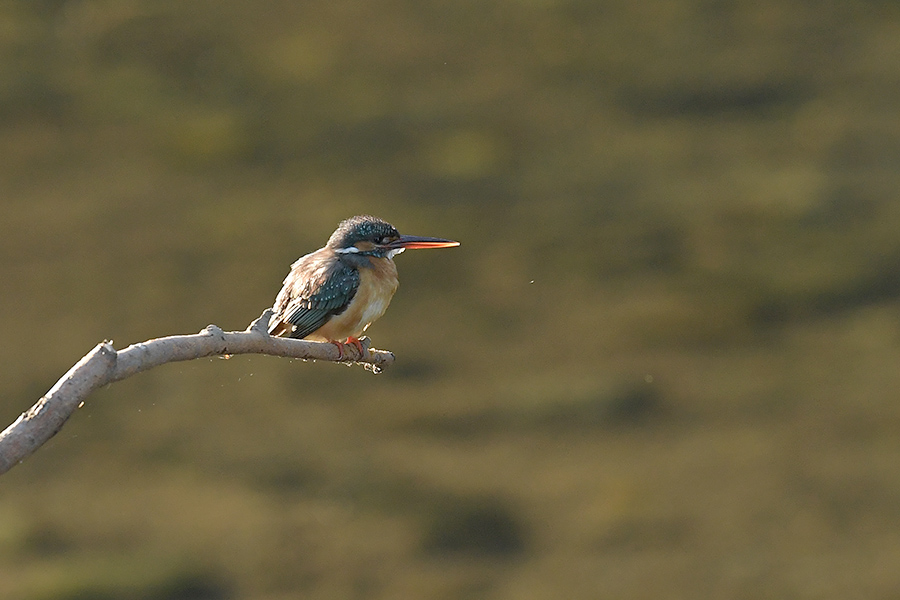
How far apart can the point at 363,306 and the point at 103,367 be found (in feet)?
7.56

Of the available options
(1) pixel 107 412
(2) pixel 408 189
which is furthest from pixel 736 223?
(1) pixel 107 412

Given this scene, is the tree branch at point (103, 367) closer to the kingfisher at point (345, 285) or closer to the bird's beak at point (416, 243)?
the kingfisher at point (345, 285)

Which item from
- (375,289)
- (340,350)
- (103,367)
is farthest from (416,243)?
(103,367)

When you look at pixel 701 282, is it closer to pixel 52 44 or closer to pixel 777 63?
pixel 777 63

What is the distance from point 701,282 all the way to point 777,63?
7.54m

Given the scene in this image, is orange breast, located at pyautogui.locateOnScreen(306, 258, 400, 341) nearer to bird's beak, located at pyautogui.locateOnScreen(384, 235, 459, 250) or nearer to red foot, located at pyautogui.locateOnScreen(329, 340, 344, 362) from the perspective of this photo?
bird's beak, located at pyautogui.locateOnScreen(384, 235, 459, 250)

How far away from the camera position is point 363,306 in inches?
194

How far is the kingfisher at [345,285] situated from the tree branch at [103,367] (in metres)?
1.34

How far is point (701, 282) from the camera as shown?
33.5 m

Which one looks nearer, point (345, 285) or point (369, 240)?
point (345, 285)

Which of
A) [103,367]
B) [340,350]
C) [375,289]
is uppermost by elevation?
[103,367]

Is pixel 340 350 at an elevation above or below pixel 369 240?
below

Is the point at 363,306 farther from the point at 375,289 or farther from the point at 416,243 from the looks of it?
the point at 416,243

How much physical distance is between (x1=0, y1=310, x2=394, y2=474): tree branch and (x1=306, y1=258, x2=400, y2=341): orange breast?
139 centimetres
